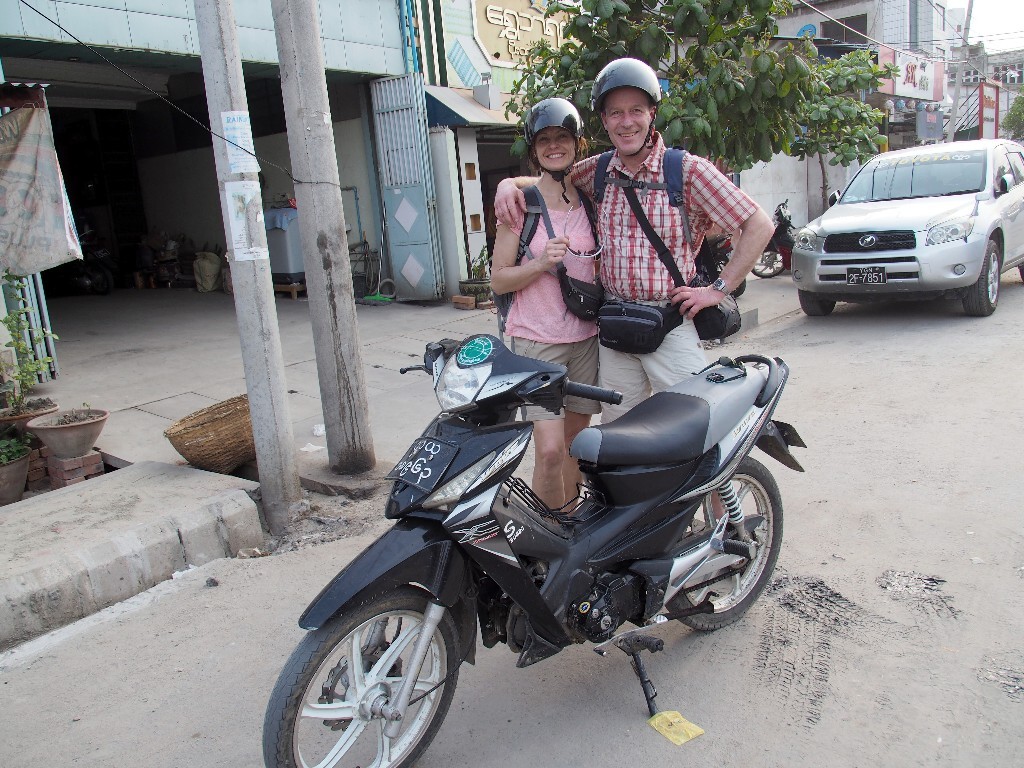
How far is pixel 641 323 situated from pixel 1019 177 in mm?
8877

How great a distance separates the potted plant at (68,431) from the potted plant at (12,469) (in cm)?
14

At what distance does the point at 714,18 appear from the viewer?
6.66 metres

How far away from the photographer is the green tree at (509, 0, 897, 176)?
6590 mm

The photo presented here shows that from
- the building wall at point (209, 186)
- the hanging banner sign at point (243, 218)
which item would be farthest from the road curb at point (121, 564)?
the building wall at point (209, 186)

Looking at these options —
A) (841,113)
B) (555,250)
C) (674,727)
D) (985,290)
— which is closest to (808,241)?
(841,113)

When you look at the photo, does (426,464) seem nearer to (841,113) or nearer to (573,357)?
(573,357)

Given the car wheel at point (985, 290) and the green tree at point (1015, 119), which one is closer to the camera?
the car wheel at point (985, 290)

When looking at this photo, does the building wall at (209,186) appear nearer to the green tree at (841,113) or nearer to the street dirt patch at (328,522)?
the green tree at (841,113)

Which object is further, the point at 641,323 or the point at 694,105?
the point at 694,105

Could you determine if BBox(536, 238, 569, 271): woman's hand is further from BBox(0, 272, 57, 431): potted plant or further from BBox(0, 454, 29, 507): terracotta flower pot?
BBox(0, 272, 57, 431): potted plant

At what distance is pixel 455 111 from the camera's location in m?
10.5

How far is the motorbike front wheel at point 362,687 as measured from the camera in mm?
2178

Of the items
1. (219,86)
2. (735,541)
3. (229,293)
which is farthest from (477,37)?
(735,541)

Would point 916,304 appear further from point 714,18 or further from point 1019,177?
point 714,18
